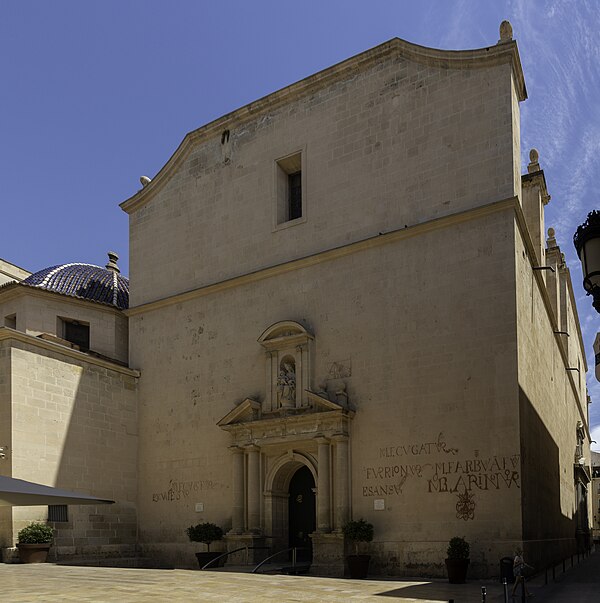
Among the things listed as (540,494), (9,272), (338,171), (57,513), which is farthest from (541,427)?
(9,272)

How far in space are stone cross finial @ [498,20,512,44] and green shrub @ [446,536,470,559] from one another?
13.1 meters

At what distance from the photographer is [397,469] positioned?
781 inches

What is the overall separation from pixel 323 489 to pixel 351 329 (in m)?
4.40

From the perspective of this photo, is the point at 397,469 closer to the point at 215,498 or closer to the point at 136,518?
the point at 215,498

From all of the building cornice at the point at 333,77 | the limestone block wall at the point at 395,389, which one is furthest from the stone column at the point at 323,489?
the building cornice at the point at 333,77

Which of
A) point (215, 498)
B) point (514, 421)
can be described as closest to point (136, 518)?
point (215, 498)

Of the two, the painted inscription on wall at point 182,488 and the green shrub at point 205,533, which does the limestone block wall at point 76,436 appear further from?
the green shrub at point 205,533

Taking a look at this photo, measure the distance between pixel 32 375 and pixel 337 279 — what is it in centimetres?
924

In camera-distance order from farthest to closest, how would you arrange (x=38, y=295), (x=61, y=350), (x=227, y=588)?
(x=38, y=295) < (x=61, y=350) < (x=227, y=588)

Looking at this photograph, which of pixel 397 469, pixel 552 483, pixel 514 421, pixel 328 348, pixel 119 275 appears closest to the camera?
pixel 514 421

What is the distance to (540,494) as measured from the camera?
2094cm

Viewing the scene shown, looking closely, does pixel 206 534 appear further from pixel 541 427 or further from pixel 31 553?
pixel 541 427

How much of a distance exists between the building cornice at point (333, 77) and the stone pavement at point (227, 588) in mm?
13186

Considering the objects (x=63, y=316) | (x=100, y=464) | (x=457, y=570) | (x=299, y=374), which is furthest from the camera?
(x=63, y=316)
